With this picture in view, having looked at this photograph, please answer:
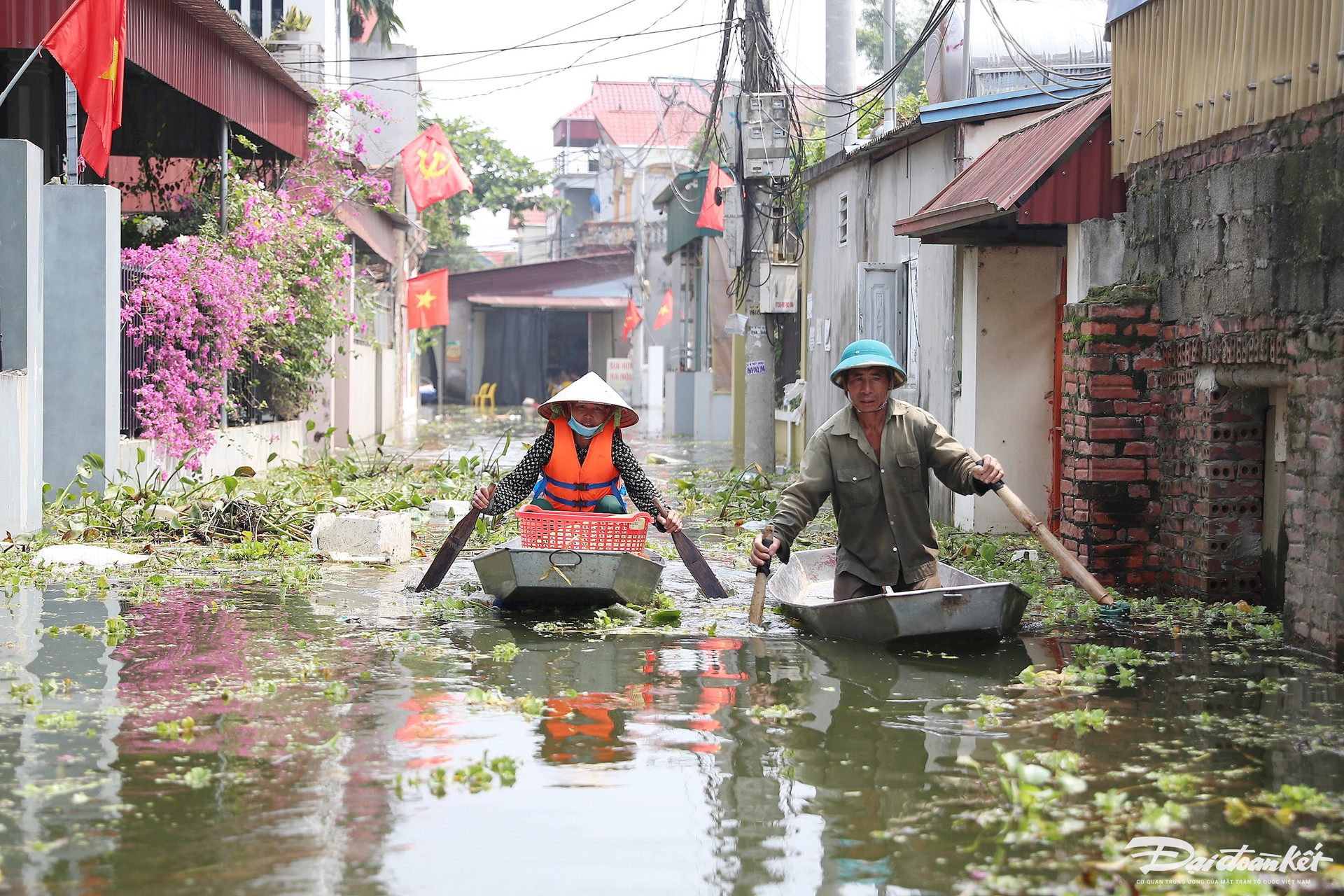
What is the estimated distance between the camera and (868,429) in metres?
8.56

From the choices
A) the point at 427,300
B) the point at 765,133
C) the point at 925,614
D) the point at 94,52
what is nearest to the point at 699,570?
the point at 925,614

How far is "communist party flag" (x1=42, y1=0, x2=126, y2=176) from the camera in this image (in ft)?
39.6

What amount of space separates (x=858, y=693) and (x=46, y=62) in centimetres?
1180

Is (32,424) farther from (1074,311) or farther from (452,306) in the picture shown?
(452,306)

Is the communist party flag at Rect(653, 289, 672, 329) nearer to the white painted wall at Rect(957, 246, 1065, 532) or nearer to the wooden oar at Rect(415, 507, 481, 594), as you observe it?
the white painted wall at Rect(957, 246, 1065, 532)

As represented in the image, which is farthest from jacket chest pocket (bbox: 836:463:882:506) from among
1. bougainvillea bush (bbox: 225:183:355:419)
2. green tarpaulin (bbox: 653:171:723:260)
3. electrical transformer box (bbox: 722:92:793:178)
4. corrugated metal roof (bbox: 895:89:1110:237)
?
green tarpaulin (bbox: 653:171:723:260)

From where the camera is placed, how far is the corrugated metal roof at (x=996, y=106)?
13281 millimetres

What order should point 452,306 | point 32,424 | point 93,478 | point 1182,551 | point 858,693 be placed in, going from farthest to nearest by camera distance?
1. point 452,306
2. point 93,478
3. point 32,424
4. point 1182,551
5. point 858,693

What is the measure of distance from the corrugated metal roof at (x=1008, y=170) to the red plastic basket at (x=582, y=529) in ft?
11.8

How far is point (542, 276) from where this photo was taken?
4881cm

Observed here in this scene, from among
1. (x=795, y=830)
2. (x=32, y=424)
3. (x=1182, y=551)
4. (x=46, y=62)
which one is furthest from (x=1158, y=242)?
(x=46, y=62)

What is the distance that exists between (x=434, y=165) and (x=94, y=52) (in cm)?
1420

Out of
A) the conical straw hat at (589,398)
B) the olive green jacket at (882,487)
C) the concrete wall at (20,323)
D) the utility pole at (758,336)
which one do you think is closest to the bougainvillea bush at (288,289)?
the concrete wall at (20,323)

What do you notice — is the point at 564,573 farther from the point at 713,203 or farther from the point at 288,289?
the point at 713,203
